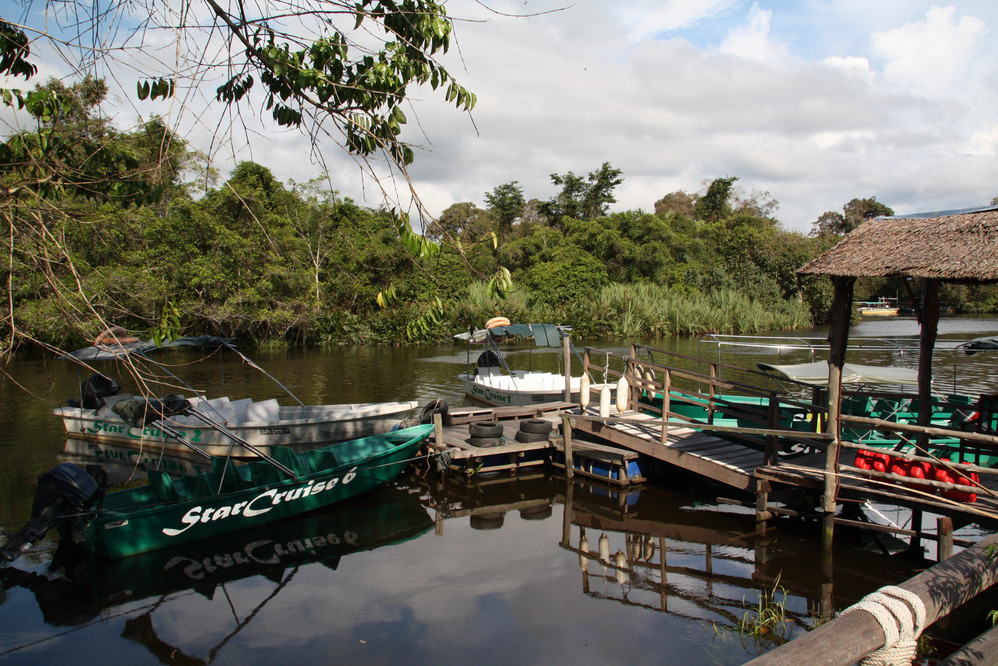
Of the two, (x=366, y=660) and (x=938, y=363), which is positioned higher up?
(x=938, y=363)

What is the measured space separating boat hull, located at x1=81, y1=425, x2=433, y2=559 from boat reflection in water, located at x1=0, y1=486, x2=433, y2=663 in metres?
0.23

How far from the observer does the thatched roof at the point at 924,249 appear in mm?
7262

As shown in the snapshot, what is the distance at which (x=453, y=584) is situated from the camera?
8203 mm

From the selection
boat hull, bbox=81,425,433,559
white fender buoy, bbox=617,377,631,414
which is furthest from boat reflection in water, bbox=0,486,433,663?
white fender buoy, bbox=617,377,631,414

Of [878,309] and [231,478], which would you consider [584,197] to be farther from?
[231,478]

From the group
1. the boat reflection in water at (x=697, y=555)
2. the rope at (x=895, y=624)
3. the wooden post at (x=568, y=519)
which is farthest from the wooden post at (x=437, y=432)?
the rope at (x=895, y=624)

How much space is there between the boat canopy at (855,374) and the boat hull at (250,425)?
851 cm

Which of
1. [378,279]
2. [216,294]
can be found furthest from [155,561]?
[378,279]

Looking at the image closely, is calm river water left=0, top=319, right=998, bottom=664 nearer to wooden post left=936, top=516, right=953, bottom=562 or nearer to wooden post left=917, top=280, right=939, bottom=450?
wooden post left=936, top=516, right=953, bottom=562

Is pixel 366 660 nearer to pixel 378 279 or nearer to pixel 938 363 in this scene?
pixel 938 363

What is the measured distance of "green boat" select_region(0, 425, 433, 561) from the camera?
8594 millimetres

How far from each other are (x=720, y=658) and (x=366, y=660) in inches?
139

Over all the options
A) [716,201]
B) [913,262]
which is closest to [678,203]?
[716,201]

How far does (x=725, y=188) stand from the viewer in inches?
2482
